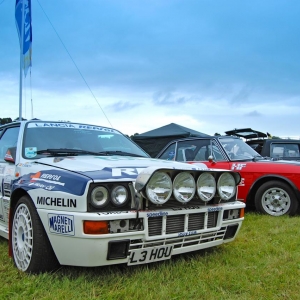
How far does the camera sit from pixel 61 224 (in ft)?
8.09

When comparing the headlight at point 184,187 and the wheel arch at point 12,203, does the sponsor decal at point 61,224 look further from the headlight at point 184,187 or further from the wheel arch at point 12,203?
the headlight at point 184,187

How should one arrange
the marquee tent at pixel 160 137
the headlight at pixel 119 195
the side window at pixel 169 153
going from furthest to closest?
1. the marquee tent at pixel 160 137
2. the side window at pixel 169 153
3. the headlight at pixel 119 195

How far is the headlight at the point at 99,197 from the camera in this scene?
2443 mm

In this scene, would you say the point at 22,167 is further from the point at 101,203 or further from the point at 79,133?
the point at 101,203

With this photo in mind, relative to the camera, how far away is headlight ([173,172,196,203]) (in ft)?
8.84

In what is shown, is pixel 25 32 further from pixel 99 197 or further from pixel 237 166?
pixel 99 197

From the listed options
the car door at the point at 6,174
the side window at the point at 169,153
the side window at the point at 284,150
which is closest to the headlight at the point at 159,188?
the car door at the point at 6,174

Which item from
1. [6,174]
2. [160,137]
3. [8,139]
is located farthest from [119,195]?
[160,137]

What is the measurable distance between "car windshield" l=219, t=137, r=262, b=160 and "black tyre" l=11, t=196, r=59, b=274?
4096 millimetres

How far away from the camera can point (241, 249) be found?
352 cm

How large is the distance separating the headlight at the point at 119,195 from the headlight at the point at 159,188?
0.59ft

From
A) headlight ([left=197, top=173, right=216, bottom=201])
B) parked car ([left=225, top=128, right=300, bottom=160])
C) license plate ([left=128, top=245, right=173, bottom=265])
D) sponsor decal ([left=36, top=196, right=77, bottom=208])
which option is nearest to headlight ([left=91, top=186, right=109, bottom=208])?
sponsor decal ([left=36, top=196, right=77, bottom=208])

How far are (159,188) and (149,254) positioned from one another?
0.52 m

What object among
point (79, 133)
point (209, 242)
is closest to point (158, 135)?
point (79, 133)
